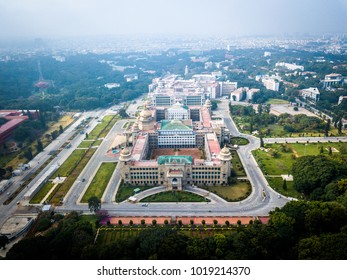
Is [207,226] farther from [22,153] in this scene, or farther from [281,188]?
[22,153]

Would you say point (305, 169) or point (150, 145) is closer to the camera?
point (305, 169)

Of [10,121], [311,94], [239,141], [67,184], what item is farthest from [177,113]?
[311,94]

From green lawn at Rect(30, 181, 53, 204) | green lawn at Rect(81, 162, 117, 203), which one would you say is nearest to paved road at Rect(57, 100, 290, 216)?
green lawn at Rect(81, 162, 117, 203)

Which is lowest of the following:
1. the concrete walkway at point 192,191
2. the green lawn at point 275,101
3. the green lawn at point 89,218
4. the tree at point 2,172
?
the green lawn at point 275,101

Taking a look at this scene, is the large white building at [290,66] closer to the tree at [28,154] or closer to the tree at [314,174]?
the tree at [314,174]

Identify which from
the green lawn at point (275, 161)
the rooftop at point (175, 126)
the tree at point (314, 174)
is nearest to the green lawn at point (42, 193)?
the rooftop at point (175, 126)

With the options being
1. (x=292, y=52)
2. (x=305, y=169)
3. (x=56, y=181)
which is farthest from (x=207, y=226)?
(x=292, y=52)

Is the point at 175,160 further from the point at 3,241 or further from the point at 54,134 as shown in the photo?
the point at 54,134
